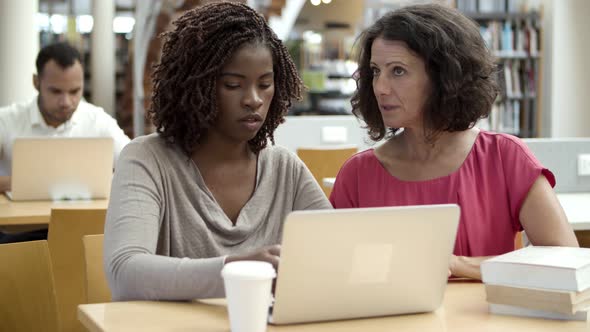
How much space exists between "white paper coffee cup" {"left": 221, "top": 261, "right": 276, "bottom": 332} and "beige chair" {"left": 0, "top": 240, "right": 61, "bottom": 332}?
67 centimetres

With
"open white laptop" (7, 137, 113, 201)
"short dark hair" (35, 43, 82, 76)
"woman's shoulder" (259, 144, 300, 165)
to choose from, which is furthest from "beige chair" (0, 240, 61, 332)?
"short dark hair" (35, 43, 82, 76)

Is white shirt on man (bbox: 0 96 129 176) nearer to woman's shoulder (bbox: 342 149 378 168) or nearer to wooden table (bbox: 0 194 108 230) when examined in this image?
wooden table (bbox: 0 194 108 230)

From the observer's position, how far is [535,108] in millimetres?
8062

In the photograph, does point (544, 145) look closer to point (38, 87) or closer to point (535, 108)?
point (38, 87)

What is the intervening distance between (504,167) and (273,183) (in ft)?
1.71

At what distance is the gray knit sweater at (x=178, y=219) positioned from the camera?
144cm

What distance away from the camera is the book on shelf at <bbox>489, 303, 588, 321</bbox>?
4.53 ft

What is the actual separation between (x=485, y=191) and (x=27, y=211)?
1745 millimetres

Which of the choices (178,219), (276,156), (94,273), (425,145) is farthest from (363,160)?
(94,273)

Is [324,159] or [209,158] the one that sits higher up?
[209,158]

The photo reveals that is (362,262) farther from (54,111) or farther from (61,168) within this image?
(54,111)

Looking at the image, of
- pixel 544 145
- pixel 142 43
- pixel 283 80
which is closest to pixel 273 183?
pixel 283 80

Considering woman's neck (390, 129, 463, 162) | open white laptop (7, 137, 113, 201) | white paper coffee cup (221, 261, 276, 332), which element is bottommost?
open white laptop (7, 137, 113, 201)

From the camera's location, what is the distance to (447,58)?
6.21 feet
